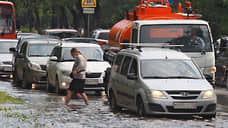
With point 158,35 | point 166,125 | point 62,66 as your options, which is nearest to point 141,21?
point 158,35

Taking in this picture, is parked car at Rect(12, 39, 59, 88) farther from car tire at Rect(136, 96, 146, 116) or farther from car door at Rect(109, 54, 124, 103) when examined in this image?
car tire at Rect(136, 96, 146, 116)

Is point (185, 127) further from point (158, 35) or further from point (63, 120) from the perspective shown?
point (158, 35)

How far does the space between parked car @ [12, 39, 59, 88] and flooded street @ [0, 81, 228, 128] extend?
495cm

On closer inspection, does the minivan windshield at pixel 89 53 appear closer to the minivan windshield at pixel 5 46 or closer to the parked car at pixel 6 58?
the parked car at pixel 6 58

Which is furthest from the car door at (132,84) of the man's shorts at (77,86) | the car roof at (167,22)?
the car roof at (167,22)

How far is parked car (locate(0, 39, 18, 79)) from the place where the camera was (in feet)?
98.5

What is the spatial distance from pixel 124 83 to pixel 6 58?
48.8 feet

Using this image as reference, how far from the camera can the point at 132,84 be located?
622 inches

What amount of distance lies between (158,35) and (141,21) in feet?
2.28

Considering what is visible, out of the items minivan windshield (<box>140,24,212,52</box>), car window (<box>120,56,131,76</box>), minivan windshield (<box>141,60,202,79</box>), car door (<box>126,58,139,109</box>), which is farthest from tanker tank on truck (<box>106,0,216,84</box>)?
car door (<box>126,58,139,109</box>)

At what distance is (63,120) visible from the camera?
1446cm

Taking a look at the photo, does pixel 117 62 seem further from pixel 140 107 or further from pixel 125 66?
pixel 140 107

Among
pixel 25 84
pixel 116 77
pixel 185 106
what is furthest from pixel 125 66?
pixel 25 84

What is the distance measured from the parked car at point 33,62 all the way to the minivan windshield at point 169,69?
913 cm
